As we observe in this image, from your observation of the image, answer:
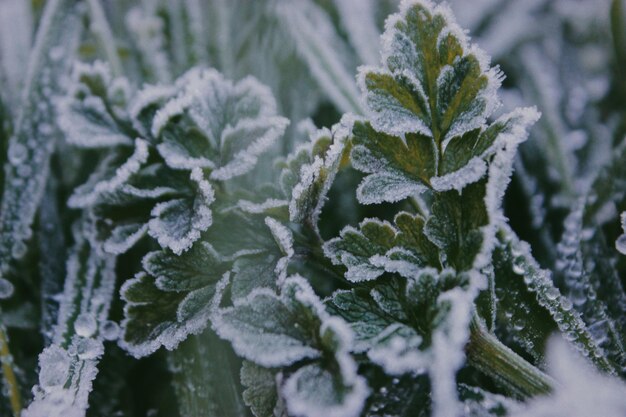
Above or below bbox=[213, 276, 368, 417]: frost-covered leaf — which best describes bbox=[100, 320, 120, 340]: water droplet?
above

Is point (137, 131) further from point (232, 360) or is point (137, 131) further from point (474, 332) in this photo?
point (474, 332)

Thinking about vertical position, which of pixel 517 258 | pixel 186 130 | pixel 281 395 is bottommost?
pixel 281 395

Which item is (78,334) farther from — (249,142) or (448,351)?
(448,351)

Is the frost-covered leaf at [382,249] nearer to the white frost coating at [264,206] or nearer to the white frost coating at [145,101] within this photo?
the white frost coating at [264,206]

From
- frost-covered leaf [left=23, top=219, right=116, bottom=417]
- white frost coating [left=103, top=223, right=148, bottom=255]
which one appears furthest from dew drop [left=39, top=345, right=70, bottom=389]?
white frost coating [left=103, top=223, right=148, bottom=255]

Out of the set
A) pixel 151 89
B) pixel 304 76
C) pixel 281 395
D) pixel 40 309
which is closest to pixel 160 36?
pixel 304 76

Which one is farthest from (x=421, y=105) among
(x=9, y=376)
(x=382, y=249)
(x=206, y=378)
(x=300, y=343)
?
(x=9, y=376)

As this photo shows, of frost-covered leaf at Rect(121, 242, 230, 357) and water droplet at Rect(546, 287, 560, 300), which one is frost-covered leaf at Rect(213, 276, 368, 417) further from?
water droplet at Rect(546, 287, 560, 300)
